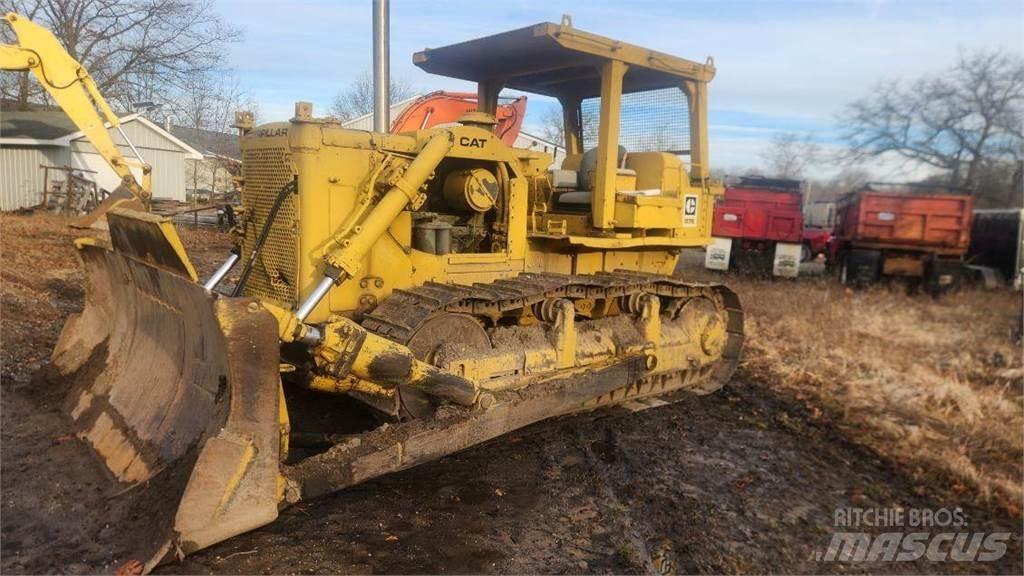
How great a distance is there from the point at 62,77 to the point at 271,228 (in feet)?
10.0

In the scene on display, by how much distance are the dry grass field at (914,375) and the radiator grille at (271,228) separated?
483 cm

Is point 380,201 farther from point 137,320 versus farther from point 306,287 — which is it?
point 137,320

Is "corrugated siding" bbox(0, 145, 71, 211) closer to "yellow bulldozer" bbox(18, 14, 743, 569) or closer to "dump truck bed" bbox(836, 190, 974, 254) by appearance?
"yellow bulldozer" bbox(18, 14, 743, 569)

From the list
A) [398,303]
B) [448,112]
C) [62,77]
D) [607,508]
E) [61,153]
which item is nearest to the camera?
[607,508]

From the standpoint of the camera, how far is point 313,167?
4188 millimetres

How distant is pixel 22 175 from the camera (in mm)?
23125

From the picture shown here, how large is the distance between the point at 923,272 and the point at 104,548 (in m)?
16.0

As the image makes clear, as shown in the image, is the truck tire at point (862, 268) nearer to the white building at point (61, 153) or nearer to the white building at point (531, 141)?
the white building at point (531, 141)

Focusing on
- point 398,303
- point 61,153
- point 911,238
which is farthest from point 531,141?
point 61,153

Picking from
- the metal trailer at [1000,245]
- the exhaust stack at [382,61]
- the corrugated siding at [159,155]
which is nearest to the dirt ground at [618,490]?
the exhaust stack at [382,61]

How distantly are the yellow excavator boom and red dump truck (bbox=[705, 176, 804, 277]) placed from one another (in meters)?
13.0

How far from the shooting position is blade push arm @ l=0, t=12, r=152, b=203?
554 centimetres

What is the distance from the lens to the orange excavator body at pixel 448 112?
22.7 ft

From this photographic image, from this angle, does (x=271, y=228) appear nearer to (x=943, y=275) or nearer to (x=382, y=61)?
(x=382, y=61)
